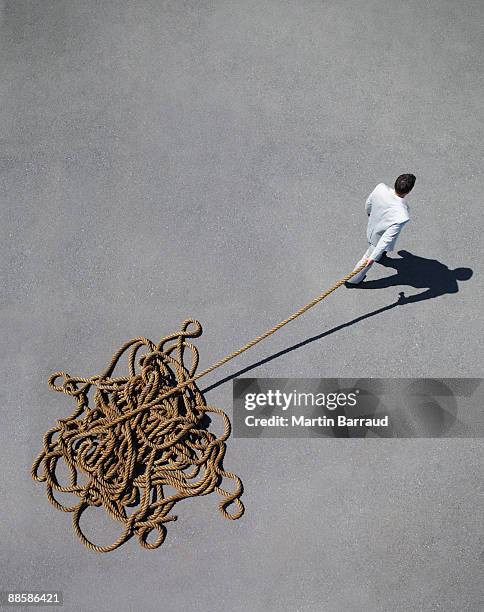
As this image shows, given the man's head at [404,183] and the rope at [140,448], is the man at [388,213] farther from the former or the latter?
the rope at [140,448]

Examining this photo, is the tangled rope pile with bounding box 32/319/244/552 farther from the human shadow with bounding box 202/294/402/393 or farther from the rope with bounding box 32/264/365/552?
the human shadow with bounding box 202/294/402/393

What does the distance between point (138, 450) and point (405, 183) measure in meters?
2.64

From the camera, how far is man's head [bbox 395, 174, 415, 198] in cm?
366

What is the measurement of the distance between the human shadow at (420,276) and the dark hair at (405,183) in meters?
0.97

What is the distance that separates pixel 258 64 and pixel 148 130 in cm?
127

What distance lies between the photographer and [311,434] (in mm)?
4145

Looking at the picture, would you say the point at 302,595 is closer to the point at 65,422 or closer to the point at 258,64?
the point at 65,422

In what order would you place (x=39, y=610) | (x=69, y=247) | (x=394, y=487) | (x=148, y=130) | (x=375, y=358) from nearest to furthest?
(x=39, y=610)
(x=394, y=487)
(x=375, y=358)
(x=69, y=247)
(x=148, y=130)

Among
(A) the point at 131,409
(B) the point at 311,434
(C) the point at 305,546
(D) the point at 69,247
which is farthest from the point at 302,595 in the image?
(D) the point at 69,247

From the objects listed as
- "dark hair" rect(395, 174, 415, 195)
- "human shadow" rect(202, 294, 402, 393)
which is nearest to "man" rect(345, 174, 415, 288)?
"dark hair" rect(395, 174, 415, 195)

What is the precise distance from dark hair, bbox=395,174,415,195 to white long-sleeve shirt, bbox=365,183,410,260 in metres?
0.09

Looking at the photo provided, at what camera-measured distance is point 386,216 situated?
152 inches

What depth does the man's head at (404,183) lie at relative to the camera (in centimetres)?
366

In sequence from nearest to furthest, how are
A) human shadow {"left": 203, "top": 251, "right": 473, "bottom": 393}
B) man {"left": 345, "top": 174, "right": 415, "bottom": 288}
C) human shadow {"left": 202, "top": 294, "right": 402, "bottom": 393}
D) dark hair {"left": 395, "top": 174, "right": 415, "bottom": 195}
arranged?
1. dark hair {"left": 395, "top": 174, "right": 415, "bottom": 195}
2. man {"left": 345, "top": 174, "right": 415, "bottom": 288}
3. human shadow {"left": 202, "top": 294, "right": 402, "bottom": 393}
4. human shadow {"left": 203, "top": 251, "right": 473, "bottom": 393}
